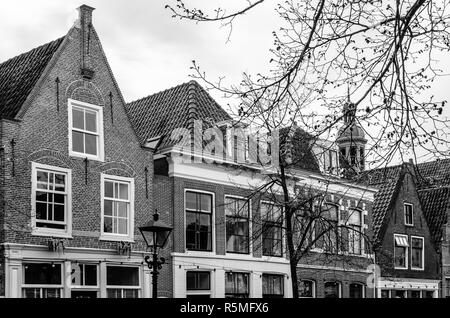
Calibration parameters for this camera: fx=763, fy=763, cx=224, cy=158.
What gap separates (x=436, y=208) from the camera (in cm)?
3550

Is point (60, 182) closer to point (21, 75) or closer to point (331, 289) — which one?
point (21, 75)

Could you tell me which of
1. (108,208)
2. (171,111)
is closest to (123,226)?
(108,208)

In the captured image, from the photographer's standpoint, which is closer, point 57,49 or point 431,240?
point 57,49

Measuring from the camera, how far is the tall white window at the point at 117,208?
20.8 meters

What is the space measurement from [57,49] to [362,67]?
1362 centimetres

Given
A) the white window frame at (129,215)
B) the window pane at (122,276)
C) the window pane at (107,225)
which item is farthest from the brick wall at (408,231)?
the window pane at (107,225)

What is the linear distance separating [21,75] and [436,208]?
21693 mm

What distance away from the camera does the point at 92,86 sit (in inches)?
826

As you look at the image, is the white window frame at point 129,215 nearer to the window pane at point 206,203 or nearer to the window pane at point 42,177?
the window pane at point 42,177

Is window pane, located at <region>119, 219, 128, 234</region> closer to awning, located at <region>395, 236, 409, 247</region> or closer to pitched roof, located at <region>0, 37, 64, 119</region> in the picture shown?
pitched roof, located at <region>0, 37, 64, 119</region>

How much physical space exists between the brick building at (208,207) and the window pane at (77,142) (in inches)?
110
